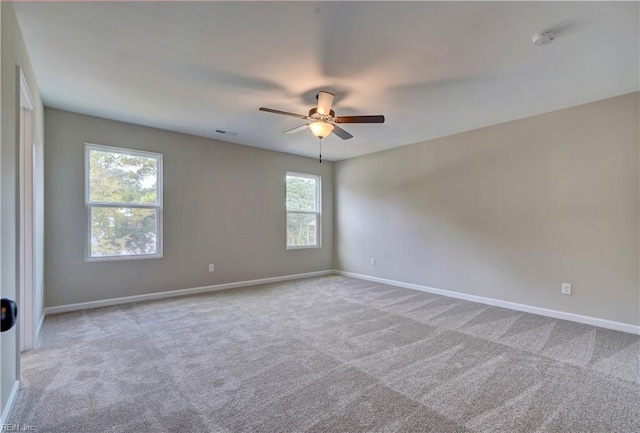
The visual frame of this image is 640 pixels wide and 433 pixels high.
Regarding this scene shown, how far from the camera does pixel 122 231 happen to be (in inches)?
169

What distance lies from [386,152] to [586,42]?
11.5 feet

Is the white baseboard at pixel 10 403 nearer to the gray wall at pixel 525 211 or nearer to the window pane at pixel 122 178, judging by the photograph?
the window pane at pixel 122 178

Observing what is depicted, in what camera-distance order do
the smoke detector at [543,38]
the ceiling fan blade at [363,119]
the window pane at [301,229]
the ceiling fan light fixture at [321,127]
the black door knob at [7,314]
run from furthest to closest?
the window pane at [301,229] < the ceiling fan light fixture at [321,127] < the ceiling fan blade at [363,119] < the smoke detector at [543,38] < the black door knob at [7,314]

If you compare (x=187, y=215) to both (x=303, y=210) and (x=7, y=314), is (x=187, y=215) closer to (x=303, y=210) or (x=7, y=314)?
(x=303, y=210)

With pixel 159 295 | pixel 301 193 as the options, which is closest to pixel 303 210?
pixel 301 193

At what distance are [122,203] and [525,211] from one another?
5.45 m

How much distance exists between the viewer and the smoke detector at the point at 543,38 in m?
2.22

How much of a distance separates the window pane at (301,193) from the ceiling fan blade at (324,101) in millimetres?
3104

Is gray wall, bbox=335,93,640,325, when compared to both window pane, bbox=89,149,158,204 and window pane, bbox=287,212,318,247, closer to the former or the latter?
window pane, bbox=287,212,318,247

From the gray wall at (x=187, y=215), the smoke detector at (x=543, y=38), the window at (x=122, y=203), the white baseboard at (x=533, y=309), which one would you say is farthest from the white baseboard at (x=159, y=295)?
the smoke detector at (x=543, y=38)

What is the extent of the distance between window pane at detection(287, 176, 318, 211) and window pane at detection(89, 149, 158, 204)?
2.46 m

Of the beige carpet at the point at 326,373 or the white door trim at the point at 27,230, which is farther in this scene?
the white door trim at the point at 27,230

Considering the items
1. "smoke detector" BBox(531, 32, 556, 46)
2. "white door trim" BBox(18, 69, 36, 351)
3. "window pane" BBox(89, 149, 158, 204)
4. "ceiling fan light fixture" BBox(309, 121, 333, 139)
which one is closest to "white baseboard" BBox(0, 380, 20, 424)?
"white door trim" BBox(18, 69, 36, 351)

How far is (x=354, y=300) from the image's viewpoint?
449 cm
